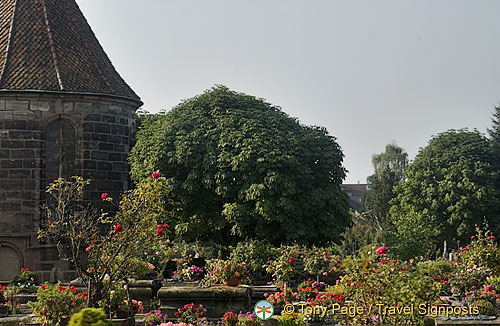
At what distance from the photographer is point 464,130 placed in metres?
44.0

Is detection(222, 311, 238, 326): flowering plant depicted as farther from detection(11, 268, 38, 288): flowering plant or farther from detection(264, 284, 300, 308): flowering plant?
detection(11, 268, 38, 288): flowering plant

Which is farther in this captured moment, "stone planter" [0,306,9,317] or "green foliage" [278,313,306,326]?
"stone planter" [0,306,9,317]

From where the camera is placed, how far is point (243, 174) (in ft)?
103

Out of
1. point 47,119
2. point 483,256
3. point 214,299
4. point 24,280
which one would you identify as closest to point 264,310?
point 214,299

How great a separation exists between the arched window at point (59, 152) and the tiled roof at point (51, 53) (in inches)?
56.1

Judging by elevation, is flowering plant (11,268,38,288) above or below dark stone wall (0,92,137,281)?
below

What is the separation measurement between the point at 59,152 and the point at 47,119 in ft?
4.11

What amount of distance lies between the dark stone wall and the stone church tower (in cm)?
3

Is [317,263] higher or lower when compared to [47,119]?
lower

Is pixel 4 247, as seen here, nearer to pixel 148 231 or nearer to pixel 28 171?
pixel 28 171

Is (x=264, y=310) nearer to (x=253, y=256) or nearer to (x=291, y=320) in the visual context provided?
(x=291, y=320)

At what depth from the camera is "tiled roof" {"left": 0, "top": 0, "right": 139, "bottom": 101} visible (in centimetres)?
2917

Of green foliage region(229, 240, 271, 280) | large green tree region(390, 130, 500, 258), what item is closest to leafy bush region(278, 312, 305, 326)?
green foliage region(229, 240, 271, 280)

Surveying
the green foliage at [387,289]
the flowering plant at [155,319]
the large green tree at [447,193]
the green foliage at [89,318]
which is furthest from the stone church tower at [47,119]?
the green foliage at [89,318]
